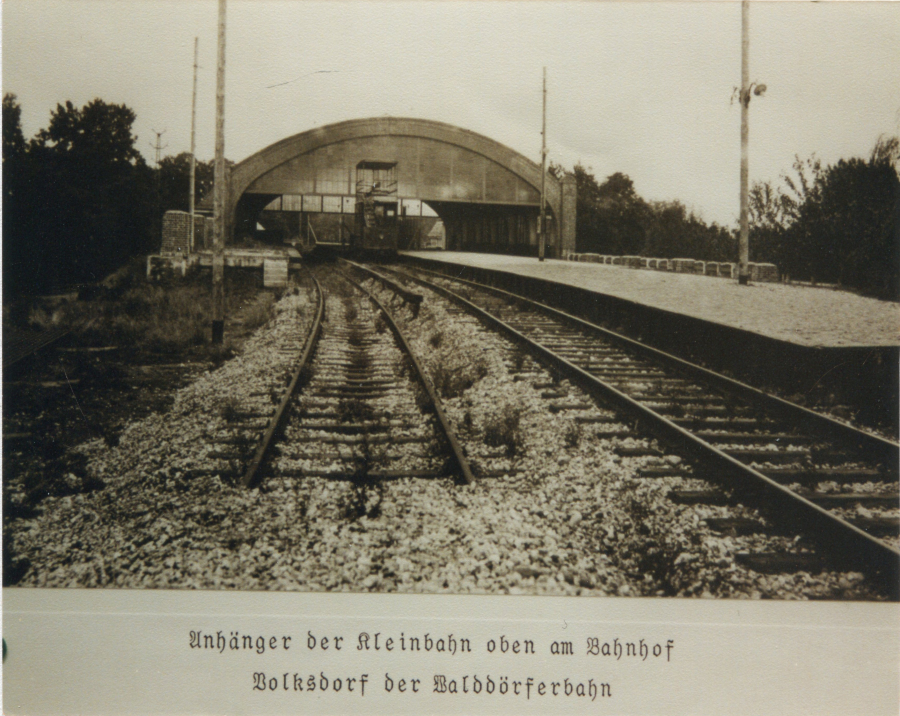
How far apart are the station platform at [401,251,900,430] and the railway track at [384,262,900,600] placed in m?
0.42

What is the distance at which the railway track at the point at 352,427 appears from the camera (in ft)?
13.1

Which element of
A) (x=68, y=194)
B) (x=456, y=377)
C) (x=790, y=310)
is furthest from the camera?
(x=790, y=310)

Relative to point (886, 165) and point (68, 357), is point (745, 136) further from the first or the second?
point (68, 357)

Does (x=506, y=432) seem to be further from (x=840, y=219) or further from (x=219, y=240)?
(x=219, y=240)

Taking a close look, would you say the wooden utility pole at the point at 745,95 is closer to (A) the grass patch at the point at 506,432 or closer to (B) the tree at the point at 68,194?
(A) the grass patch at the point at 506,432

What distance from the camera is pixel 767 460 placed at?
4.18 m

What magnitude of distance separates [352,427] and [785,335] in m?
3.99

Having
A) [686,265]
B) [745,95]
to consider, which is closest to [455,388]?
[745,95]

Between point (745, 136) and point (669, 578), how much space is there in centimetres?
347

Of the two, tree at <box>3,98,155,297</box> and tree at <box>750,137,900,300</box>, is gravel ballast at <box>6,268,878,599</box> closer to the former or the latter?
tree at <box>3,98,155,297</box>

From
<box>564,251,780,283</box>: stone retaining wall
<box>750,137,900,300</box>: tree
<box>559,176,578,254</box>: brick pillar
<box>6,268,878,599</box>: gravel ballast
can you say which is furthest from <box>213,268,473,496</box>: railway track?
<box>559,176,578,254</box>: brick pillar

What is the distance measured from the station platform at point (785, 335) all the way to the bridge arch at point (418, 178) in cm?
842

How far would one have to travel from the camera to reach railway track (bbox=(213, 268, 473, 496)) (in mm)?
4000

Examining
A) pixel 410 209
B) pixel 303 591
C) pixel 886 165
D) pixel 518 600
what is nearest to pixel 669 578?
pixel 518 600
